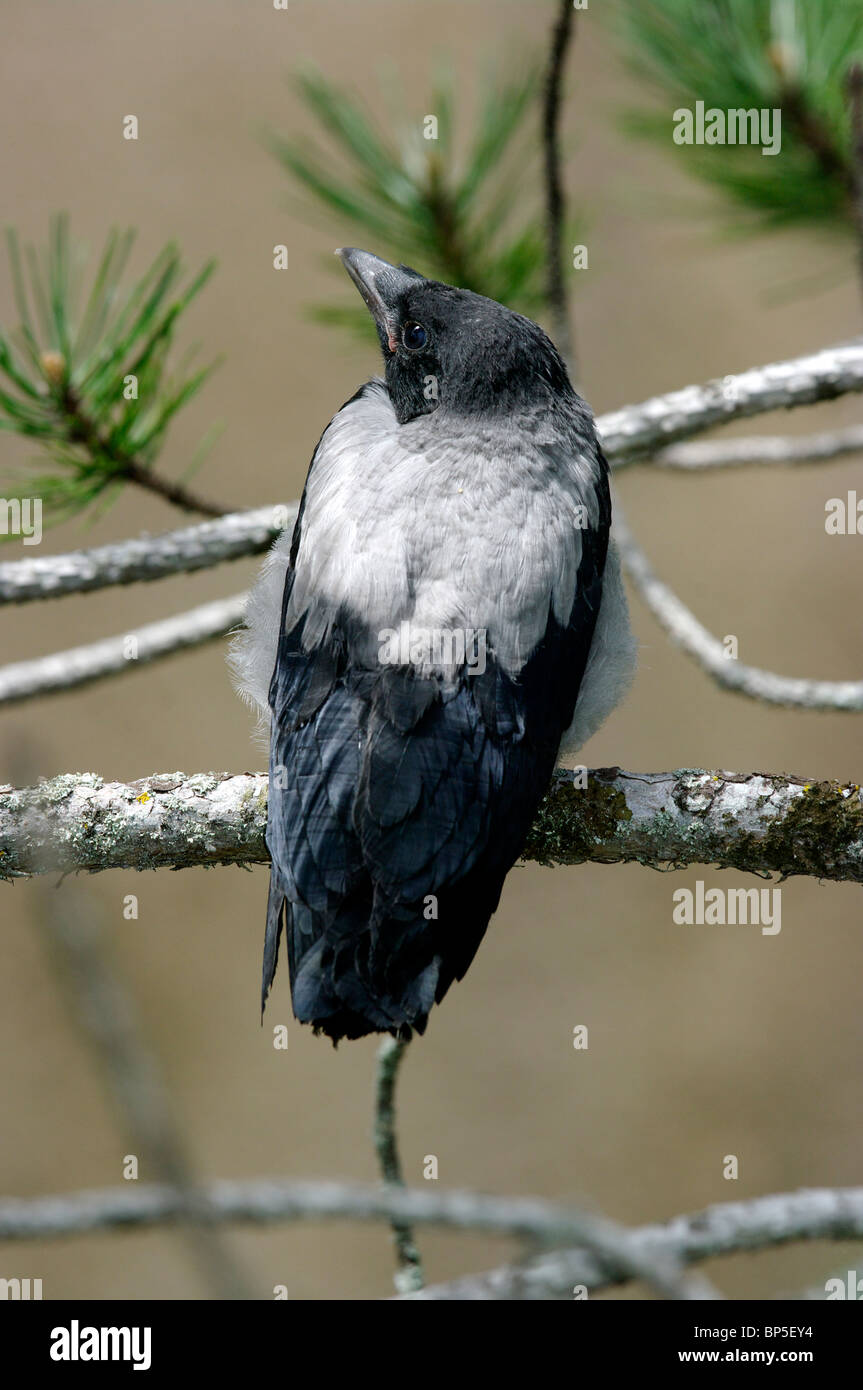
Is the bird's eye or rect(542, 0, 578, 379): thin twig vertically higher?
rect(542, 0, 578, 379): thin twig

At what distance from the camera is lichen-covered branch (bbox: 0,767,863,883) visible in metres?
1.61

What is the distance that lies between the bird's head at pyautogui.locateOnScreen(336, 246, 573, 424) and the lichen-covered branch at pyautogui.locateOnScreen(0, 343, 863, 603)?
0.28m

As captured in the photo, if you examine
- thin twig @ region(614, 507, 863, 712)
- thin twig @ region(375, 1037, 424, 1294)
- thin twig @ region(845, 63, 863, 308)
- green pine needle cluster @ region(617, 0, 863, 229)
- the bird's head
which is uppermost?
green pine needle cluster @ region(617, 0, 863, 229)

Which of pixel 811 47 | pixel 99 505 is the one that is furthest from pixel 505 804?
pixel 811 47

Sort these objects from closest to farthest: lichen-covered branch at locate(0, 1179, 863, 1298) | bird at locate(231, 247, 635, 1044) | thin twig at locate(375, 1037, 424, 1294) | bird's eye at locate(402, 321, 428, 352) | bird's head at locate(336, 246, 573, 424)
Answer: lichen-covered branch at locate(0, 1179, 863, 1298) → bird at locate(231, 247, 635, 1044) → thin twig at locate(375, 1037, 424, 1294) → bird's head at locate(336, 246, 573, 424) → bird's eye at locate(402, 321, 428, 352)

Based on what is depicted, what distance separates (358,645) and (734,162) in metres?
1.61

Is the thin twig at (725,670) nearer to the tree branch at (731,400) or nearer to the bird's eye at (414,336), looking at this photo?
the tree branch at (731,400)

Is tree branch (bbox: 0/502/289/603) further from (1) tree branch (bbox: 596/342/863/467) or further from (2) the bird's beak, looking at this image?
(1) tree branch (bbox: 596/342/863/467)

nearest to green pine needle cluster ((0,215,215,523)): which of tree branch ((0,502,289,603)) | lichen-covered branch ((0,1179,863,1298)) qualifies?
tree branch ((0,502,289,603))

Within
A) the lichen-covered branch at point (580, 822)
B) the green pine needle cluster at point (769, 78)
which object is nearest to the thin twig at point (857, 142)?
the green pine needle cluster at point (769, 78)

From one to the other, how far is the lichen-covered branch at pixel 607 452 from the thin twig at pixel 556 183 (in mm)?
247

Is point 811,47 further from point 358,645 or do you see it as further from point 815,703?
point 358,645

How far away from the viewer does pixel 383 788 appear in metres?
1.46

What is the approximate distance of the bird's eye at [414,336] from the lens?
6.21 ft
